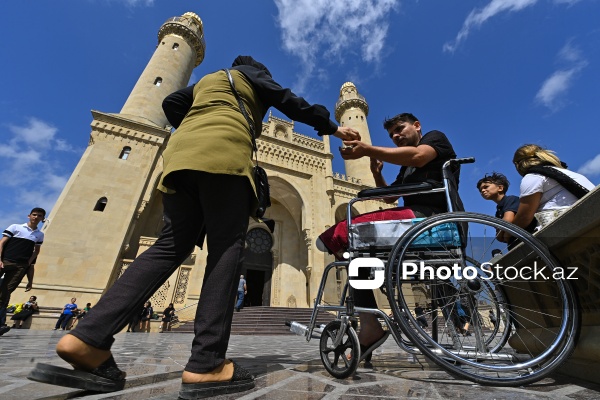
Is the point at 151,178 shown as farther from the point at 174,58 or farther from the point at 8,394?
the point at 8,394

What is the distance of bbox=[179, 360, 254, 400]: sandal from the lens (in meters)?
1.09

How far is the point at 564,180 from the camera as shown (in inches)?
69.3

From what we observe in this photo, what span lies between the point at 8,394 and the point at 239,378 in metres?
0.90

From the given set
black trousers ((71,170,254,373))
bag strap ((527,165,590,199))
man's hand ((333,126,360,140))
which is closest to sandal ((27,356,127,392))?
black trousers ((71,170,254,373))

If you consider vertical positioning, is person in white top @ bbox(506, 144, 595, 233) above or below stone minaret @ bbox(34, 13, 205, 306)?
below

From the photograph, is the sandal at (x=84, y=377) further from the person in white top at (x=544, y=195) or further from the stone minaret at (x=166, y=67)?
the stone minaret at (x=166, y=67)

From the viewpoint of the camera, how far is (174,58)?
57.5ft

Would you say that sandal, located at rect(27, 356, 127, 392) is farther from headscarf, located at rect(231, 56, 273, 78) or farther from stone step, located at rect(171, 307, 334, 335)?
stone step, located at rect(171, 307, 334, 335)

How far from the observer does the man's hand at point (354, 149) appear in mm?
1798

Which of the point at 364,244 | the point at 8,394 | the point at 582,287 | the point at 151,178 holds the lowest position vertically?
the point at 8,394

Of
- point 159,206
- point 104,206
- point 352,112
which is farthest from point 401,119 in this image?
point 352,112

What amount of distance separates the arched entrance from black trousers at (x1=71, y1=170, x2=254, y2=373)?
14.0 m

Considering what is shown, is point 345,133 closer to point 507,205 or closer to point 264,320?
point 507,205

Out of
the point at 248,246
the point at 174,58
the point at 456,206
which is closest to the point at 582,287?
the point at 456,206
